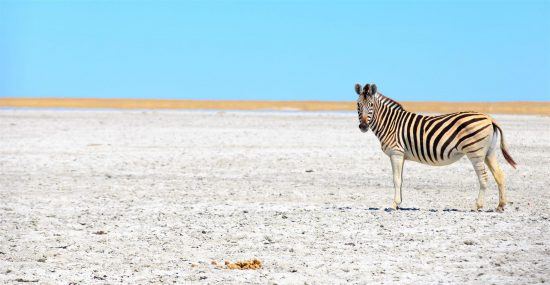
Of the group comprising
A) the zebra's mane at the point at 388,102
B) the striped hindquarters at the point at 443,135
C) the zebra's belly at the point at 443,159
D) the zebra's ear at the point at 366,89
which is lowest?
the zebra's belly at the point at 443,159

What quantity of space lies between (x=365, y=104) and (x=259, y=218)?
2176mm

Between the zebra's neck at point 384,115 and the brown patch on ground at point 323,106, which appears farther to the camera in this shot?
the brown patch on ground at point 323,106

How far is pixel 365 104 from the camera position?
12.0 metres

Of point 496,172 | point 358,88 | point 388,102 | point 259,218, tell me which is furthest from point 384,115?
point 259,218

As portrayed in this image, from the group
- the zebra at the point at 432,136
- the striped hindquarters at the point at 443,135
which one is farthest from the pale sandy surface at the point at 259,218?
the striped hindquarters at the point at 443,135

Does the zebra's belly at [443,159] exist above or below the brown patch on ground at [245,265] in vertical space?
above

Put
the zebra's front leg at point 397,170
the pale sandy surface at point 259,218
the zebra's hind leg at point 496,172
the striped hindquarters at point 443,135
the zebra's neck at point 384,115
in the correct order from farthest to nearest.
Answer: the zebra's neck at point 384,115, the zebra's front leg at point 397,170, the zebra's hind leg at point 496,172, the striped hindquarters at point 443,135, the pale sandy surface at point 259,218

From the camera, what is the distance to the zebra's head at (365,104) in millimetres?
11883

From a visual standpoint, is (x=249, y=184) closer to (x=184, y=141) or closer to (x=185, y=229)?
(x=185, y=229)

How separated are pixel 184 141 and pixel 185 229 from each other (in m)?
13.7

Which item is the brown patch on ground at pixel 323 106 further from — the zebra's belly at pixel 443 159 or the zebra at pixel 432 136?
the zebra's belly at pixel 443 159

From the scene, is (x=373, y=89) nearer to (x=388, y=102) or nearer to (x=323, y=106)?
(x=388, y=102)

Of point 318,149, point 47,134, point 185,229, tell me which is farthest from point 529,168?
point 47,134

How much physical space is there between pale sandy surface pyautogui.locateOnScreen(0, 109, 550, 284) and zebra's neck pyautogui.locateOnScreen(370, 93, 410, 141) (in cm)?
109
